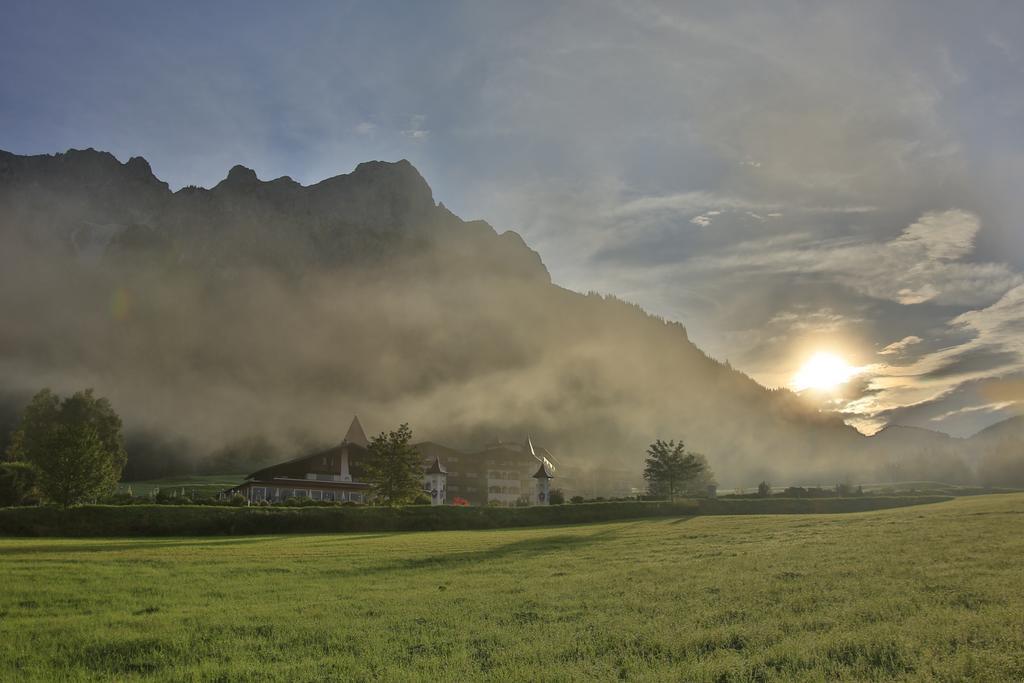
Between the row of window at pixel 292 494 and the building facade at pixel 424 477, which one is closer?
the row of window at pixel 292 494

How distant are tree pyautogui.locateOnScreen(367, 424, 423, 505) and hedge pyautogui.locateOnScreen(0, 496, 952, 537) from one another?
1392cm

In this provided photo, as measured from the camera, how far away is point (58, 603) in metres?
18.2

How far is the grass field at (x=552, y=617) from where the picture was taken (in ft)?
34.5

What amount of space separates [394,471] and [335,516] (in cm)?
1758

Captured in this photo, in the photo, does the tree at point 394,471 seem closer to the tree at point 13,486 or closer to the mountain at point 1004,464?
the tree at point 13,486

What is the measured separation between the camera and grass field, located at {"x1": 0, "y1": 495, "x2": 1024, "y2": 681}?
34.5 feet

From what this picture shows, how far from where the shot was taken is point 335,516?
58938 mm

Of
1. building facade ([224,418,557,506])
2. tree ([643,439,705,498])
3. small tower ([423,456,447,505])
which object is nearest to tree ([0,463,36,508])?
building facade ([224,418,557,506])

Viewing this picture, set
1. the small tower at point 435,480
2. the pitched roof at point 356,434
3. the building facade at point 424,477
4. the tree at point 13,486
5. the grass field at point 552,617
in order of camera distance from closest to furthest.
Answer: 1. the grass field at point 552,617
2. the tree at point 13,486
3. the building facade at point 424,477
4. the small tower at point 435,480
5. the pitched roof at point 356,434

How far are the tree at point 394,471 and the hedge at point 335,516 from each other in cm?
1392

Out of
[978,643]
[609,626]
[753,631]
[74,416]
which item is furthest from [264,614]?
[74,416]

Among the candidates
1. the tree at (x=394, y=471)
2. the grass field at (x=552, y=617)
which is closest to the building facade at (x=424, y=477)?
the tree at (x=394, y=471)

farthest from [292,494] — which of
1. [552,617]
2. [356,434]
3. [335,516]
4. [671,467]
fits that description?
[552,617]

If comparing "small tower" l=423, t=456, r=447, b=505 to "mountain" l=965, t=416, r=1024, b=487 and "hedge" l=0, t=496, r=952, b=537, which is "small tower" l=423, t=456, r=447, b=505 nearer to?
"hedge" l=0, t=496, r=952, b=537
